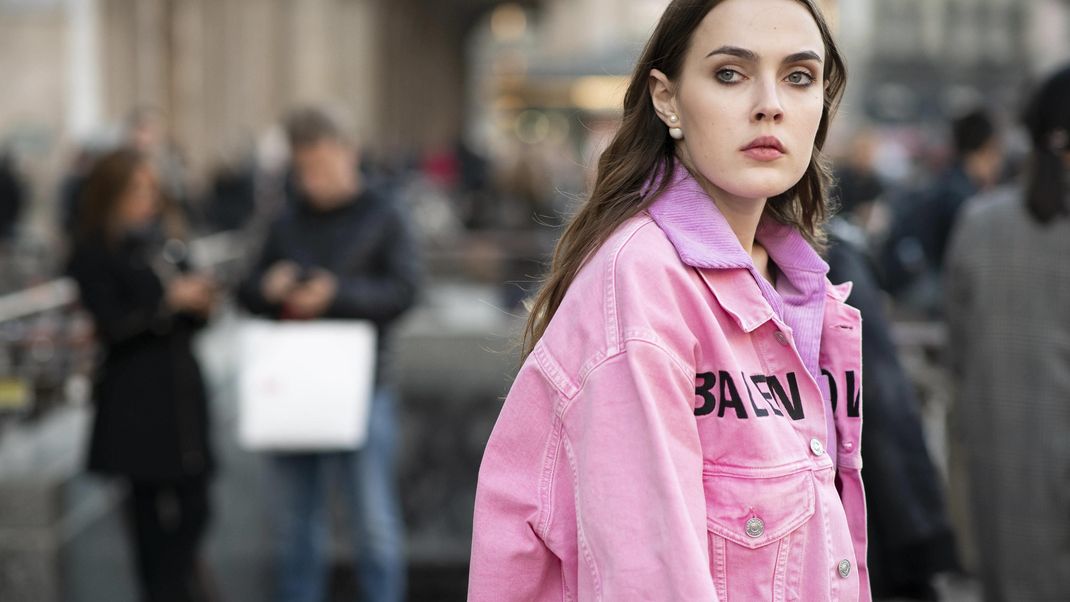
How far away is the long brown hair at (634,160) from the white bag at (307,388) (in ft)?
9.93

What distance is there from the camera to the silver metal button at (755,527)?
1965 mm

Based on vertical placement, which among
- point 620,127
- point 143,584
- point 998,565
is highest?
point 620,127

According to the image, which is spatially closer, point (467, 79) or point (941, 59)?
point (941, 59)

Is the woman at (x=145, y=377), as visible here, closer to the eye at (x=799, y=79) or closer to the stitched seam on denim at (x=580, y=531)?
the stitched seam on denim at (x=580, y=531)

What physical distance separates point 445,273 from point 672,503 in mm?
11274

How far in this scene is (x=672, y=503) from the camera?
1856mm

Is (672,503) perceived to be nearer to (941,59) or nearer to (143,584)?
(143,584)

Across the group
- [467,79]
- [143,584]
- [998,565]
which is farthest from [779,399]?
[467,79]

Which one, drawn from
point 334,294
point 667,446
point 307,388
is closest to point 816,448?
point 667,446

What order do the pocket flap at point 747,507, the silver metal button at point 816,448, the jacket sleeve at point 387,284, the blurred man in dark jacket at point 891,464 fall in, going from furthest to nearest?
the jacket sleeve at point 387,284, the blurred man in dark jacket at point 891,464, the silver metal button at point 816,448, the pocket flap at point 747,507

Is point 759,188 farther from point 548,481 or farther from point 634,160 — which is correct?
point 548,481

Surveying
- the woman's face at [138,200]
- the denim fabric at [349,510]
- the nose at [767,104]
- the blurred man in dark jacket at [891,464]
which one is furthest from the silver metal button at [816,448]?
the woman's face at [138,200]

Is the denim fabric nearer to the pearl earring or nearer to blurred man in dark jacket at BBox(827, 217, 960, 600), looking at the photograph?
blurred man in dark jacket at BBox(827, 217, 960, 600)

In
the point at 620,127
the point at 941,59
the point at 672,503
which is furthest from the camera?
the point at 941,59
